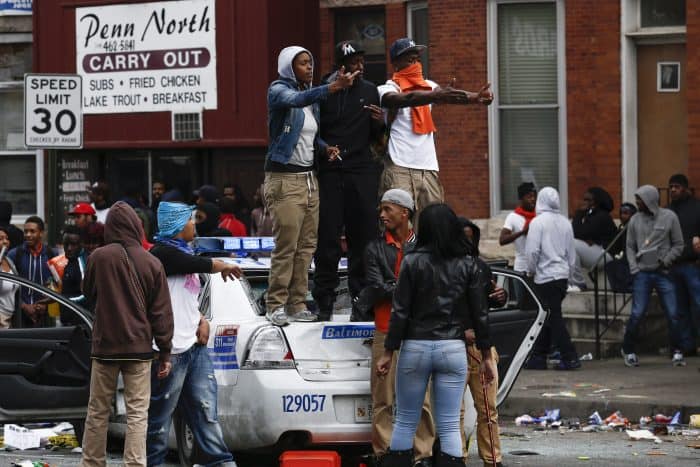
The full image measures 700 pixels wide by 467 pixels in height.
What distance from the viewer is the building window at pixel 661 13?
1862cm

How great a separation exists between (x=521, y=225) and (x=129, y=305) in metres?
9.00

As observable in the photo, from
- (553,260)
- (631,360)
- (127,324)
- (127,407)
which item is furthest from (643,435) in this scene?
(127,324)

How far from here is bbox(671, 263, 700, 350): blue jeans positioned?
16.6 metres

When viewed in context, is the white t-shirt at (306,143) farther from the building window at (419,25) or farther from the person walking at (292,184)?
the building window at (419,25)

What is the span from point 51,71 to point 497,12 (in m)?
7.81

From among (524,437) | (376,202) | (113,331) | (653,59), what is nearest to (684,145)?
(653,59)

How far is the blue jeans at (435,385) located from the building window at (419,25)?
12.0 m

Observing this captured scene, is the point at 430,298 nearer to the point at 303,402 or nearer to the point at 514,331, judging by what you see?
the point at 303,402

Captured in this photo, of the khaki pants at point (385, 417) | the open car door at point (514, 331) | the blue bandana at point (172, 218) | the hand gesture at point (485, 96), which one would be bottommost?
the khaki pants at point (385, 417)

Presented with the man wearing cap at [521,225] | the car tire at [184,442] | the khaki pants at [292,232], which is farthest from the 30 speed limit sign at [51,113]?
the car tire at [184,442]

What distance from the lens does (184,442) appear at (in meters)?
10.4

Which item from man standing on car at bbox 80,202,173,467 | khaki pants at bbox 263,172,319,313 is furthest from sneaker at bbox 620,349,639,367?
man standing on car at bbox 80,202,173,467

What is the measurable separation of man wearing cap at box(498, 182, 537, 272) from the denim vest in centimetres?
689

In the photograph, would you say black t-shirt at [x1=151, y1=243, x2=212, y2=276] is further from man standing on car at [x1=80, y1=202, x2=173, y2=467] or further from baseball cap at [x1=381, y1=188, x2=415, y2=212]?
baseball cap at [x1=381, y1=188, x2=415, y2=212]
